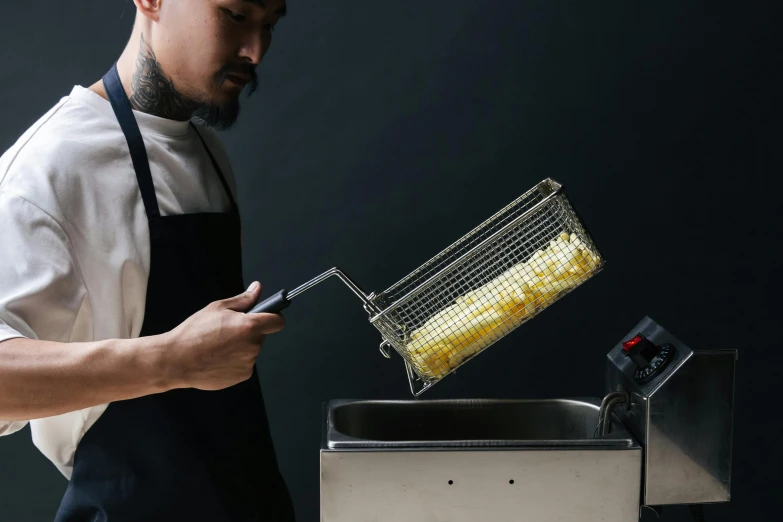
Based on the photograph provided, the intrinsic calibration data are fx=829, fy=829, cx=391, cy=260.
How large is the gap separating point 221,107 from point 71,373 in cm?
51

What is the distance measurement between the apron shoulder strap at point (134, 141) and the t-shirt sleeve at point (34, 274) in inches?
6.4

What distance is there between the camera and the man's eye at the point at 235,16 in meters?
1.31

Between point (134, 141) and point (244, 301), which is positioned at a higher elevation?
point (134, 141)

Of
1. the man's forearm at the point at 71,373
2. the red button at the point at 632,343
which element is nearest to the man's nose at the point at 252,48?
the man's forearm at the point at 71,373

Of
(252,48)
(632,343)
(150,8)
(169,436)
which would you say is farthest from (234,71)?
(632,343)

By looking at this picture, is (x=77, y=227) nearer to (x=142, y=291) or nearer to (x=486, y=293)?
(x=142, y=291)

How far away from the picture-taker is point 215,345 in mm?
1139

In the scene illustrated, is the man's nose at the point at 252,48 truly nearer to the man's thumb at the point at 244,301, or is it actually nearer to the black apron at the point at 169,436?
the black apron at the point at 169,436

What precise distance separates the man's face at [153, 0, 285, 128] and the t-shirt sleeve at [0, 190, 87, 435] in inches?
13.2

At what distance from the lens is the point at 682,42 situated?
88.0 inches

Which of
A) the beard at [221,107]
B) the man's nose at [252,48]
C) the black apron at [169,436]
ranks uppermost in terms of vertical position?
the man's nose at [252,48]

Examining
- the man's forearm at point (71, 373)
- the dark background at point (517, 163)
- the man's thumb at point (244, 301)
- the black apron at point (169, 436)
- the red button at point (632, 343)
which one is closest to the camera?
the man's forearm at point (71, 373)

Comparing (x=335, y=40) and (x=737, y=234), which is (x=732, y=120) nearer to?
(x=737, y=234)

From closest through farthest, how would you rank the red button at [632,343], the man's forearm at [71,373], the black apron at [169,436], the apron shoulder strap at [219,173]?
the man's forearm at [71,373] < the black apron at [169,436] < the red button at [632,343] < the apron shoulder strap at [219,173]
